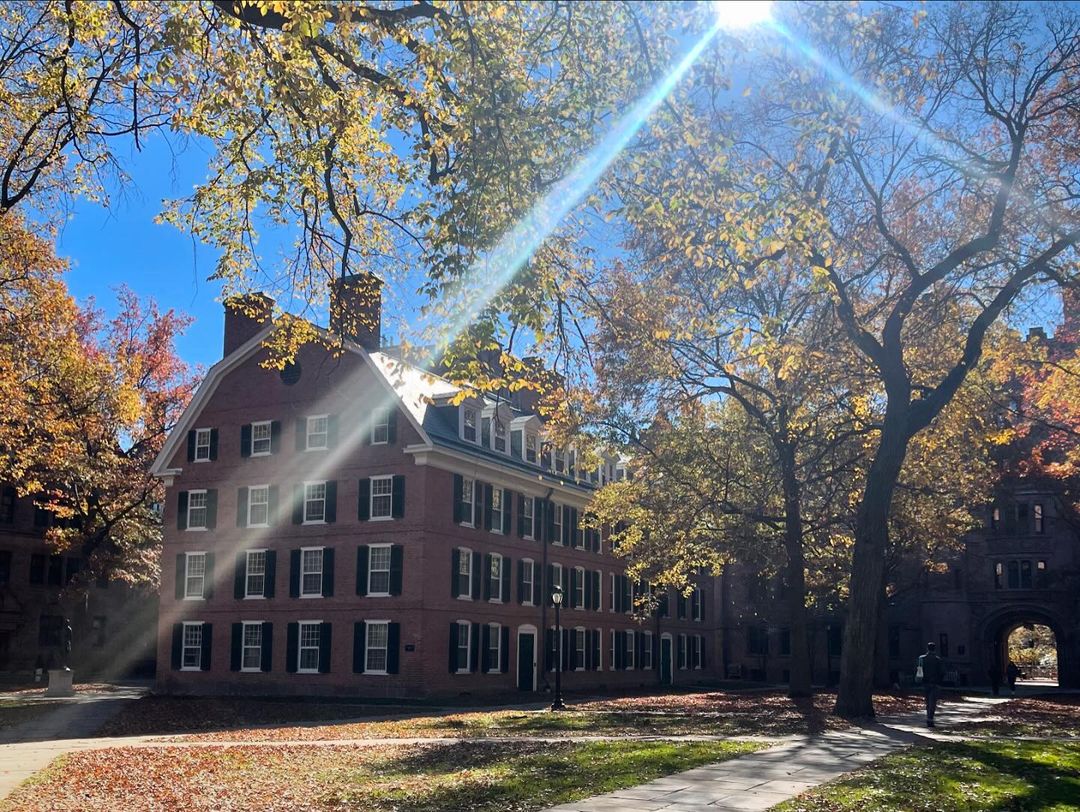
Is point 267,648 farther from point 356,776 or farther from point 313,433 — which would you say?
point 356,776

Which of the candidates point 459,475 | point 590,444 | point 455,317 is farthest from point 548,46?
point 459,475

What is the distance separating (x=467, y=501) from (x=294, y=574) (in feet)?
22.3

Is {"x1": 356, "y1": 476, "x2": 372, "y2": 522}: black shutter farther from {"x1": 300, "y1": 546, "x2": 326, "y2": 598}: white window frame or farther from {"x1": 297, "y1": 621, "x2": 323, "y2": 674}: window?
{"x1": 297, "y1": 621, "x2": 323, "y2": 674}: window

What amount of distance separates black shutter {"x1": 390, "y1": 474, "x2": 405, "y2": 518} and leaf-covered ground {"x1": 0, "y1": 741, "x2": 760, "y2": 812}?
769 inches

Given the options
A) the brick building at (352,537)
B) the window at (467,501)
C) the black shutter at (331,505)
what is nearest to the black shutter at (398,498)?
the brick building at (352,537)

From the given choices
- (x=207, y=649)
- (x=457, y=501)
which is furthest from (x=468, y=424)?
(x=207, y=649)

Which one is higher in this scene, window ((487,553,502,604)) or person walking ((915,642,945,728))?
window ((487,553,502,604))

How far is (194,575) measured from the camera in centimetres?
4134

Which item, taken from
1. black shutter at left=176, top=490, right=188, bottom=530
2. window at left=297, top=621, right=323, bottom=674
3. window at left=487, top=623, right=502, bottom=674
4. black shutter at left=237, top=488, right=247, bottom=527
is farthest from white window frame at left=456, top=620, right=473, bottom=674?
black shutter at left=176, top=490, right=188, bottom=530

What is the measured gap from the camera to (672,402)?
93.7 ft

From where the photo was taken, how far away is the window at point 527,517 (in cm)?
4297

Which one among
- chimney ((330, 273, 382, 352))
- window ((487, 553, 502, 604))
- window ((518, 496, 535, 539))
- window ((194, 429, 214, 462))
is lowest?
window ((487, 553, 502, 604))

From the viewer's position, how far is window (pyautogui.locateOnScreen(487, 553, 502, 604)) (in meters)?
40.1

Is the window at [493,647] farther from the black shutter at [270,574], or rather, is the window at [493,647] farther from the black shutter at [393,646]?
the black shutter at [270,574]
